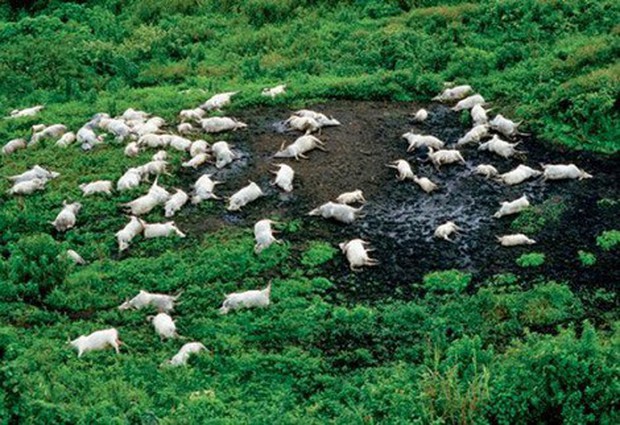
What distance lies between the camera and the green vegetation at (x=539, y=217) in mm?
13141

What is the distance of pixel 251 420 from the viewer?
30.6 ft

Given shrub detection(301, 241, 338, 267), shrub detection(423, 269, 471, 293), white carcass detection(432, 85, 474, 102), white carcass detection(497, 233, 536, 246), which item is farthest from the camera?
white carcass detection(432, 85, 474, 102)

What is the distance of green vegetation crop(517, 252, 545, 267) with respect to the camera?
12.2 metres

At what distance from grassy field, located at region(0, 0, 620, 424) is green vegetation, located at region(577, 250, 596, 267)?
3cm

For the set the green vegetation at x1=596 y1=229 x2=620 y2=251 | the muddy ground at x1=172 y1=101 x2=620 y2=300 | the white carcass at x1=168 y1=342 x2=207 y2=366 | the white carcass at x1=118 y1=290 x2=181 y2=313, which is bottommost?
the muddy ground at x1=172 y1=101 x2=620 y2=300

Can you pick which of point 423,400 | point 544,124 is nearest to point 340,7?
point 544,124

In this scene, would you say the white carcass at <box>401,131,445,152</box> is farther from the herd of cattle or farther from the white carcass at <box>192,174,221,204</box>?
the white carcass at <box>192,174,221,204</box>

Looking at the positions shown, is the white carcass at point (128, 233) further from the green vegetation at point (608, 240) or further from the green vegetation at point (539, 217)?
the green vegetation at point (608, 240)

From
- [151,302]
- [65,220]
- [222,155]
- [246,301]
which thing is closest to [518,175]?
[222,155]

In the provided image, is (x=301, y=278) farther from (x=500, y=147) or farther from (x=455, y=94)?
(x=455, y=94)

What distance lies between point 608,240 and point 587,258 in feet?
2.11

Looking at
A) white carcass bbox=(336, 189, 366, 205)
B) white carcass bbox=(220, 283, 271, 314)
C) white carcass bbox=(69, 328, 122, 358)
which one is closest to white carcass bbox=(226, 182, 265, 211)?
white carcass bbox=(336, 189, 366, 205)

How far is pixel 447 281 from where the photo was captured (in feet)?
39.1

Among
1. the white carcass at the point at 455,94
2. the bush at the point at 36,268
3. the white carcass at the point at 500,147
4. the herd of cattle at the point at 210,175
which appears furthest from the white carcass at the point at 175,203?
the white carcass at the point at 455,94
